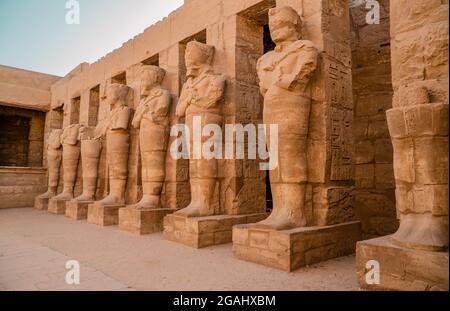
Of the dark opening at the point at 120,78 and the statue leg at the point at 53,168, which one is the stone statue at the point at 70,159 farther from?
the dark opening at the point at 120,78

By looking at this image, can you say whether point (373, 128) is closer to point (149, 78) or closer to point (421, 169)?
point (421, 169)

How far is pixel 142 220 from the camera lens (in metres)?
5.40

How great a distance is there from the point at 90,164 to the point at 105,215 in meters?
1.83

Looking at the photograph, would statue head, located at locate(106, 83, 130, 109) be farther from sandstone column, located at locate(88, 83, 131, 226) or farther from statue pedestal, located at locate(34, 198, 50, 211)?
statue pedestal, located at locate(34, 198, 50, 211)

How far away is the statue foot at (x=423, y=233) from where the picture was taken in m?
2.35

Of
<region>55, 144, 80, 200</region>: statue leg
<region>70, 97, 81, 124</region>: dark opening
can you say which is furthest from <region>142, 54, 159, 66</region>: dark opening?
<region>70, 97, 81, 124</region>: dark opening

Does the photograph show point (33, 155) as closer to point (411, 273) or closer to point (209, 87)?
point (209, 87)

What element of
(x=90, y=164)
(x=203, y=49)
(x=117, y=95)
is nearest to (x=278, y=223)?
(x=203, y=49)

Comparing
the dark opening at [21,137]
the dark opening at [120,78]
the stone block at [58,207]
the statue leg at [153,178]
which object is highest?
the dark opening at [120,78]

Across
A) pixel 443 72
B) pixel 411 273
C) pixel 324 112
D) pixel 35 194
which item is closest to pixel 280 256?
pixel 411 273

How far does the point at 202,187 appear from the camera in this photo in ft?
15.5

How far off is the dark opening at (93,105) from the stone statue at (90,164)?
172 centimetres

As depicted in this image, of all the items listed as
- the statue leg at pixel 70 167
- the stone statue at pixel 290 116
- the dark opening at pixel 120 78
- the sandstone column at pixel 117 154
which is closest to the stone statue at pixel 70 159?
the statue leg at pixel 70 167

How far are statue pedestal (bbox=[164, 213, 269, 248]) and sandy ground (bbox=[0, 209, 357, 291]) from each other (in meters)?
0.13
